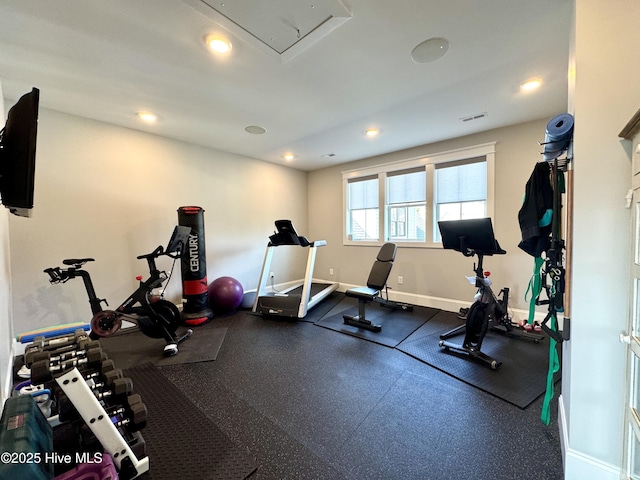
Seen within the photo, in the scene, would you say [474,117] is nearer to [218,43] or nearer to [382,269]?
[382,269]

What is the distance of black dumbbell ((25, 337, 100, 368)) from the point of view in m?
1.28

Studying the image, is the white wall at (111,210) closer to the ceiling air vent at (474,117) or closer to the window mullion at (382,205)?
the window mullion at (382,205)

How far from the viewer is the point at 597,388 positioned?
1.25 meters

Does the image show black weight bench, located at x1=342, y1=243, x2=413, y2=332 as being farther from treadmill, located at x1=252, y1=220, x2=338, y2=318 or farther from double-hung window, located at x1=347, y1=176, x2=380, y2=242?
double-hung window, located at x1=347, y1=176, x2=380, y2=242

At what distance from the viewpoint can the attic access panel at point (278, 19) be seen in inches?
59.6

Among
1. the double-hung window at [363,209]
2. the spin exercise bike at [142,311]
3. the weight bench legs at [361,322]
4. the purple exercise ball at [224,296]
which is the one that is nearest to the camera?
the spin exercise bike at [142,311]

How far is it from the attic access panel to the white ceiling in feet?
0.04

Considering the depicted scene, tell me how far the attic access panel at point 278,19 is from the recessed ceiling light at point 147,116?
1.99 meters

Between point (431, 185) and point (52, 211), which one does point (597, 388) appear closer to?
point (431, 185)

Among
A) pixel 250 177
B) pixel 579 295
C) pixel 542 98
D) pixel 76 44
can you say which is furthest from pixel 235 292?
pixel 542 98

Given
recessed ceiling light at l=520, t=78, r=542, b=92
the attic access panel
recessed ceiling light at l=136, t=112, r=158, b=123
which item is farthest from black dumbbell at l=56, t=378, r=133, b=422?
recessed ceiling light at l=520, t=78, r=542, b=92

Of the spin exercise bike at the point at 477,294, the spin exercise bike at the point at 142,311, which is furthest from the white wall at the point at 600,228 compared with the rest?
the spin exercise bike at the point at 142,311

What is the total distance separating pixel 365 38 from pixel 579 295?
2058 millimetres

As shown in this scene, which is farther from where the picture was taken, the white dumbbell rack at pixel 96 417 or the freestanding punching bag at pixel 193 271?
the freestanding punching bag at pixel 193 271
